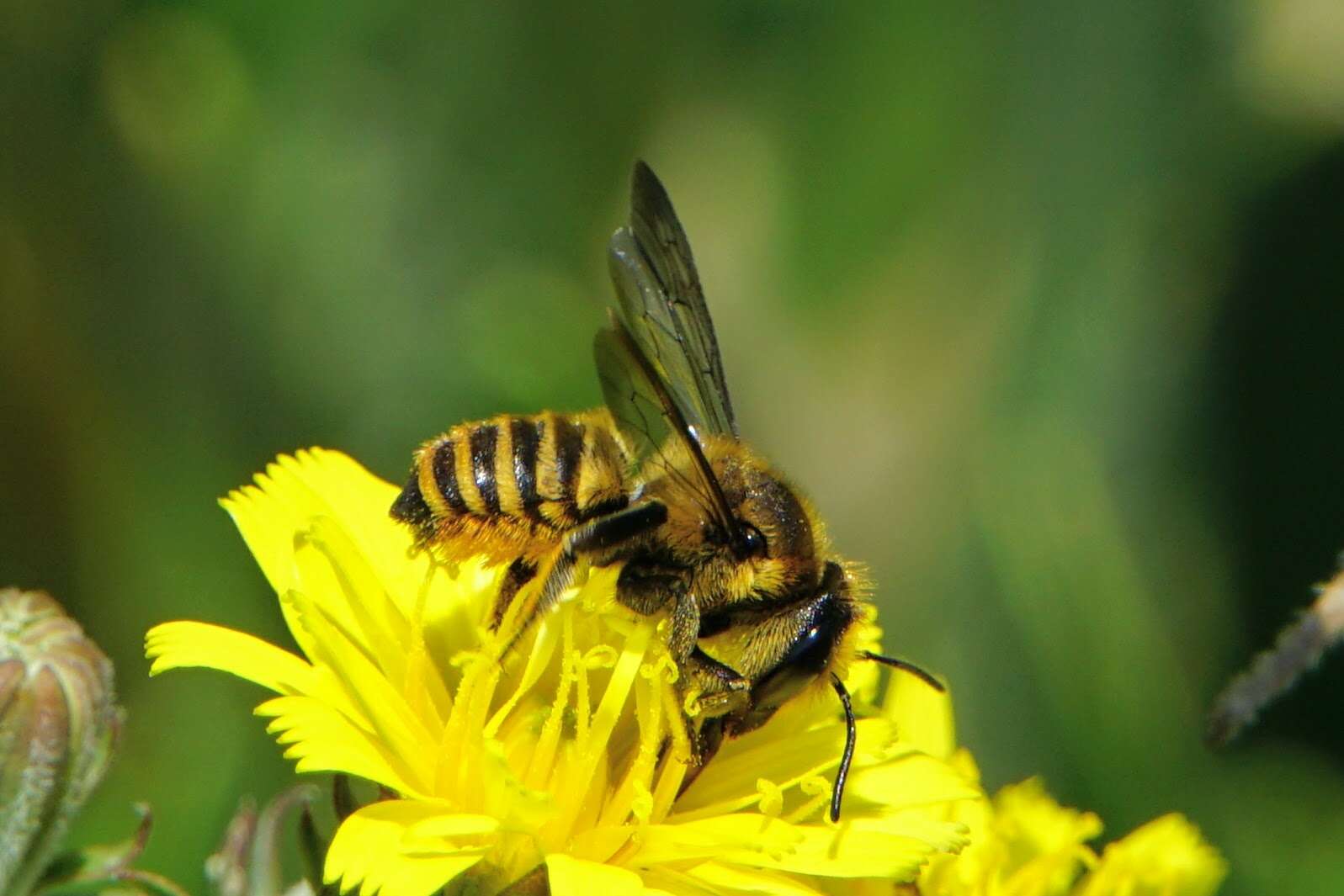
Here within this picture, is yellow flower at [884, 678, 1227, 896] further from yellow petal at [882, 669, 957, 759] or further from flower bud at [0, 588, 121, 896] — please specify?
flower bud at [0, 588, 121, 896]

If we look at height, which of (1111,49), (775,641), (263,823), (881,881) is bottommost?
(881,881)

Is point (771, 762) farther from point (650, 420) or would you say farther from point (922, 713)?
point (650, 420)

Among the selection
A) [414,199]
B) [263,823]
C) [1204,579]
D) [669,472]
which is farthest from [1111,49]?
[263,823]

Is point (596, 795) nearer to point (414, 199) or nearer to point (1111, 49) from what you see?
point (414, 199)

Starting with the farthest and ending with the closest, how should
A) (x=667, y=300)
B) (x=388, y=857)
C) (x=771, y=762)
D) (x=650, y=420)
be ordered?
1. (x=667, y=300)
2. (x=650, y=420)
3. (x=771, y=762)
4. (x=388, y=857)

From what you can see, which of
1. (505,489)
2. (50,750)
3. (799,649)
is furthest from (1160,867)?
(50,750)

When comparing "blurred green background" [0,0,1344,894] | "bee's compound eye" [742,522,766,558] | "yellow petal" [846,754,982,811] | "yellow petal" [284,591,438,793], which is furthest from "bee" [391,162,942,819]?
"blurred green background" [0,0,1344,894]

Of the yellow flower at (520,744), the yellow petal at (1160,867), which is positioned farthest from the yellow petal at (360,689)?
the yellow petal at (1160,867)
